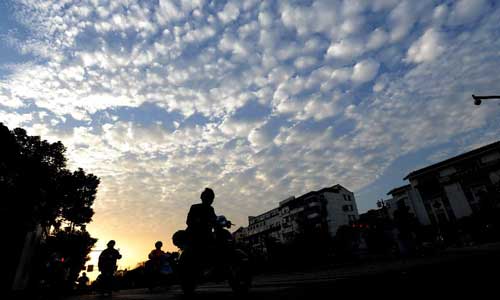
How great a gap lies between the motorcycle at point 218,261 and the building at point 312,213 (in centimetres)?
6339

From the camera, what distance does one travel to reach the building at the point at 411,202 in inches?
2234

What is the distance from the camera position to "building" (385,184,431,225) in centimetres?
5675

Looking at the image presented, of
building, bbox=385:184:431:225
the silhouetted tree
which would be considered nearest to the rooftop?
building, bbox=385:184:431:225

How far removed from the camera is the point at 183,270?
3918 millimetres

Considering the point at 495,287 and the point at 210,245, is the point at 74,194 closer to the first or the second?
the point at 210,245

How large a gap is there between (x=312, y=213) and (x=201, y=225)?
70.6 metres

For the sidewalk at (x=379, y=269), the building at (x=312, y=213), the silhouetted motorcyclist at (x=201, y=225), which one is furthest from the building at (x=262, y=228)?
the silhouetted motorcyclist at (x=201, y=225)

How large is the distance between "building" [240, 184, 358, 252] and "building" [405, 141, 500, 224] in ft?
67.7

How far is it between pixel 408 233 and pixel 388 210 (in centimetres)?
6398

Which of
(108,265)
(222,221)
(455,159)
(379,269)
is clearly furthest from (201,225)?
(455,159)

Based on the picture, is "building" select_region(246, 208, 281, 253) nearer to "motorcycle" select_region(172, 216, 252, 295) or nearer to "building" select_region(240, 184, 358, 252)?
"building" select_region(240, 184, 358, 252)

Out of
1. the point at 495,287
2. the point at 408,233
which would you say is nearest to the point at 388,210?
the point at 408,233

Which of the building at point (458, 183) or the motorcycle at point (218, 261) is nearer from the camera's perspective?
the motorcycle at point (218, 261)

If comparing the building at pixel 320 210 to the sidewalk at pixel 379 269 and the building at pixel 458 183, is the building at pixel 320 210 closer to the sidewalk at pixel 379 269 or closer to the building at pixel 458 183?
the building at pixel 458 183
